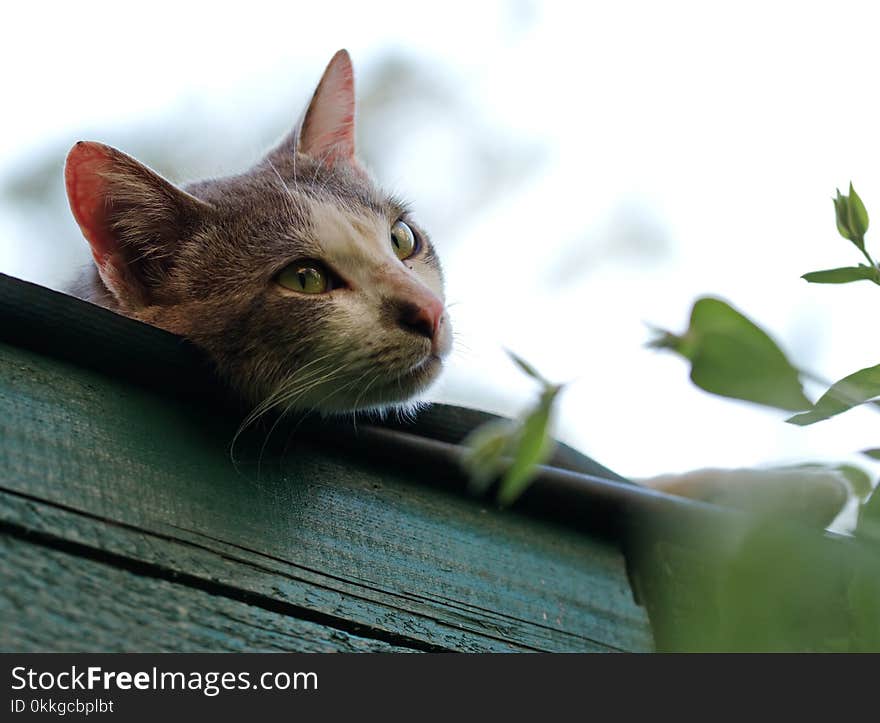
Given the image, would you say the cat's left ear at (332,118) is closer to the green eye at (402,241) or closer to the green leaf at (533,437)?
the green eye at (402,241)

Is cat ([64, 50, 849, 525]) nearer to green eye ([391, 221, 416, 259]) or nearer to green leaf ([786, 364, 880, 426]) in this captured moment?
green eye ([391, 221, 416, 259])

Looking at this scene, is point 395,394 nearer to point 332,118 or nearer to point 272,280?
point 272,280

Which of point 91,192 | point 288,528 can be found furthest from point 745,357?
point 91,192

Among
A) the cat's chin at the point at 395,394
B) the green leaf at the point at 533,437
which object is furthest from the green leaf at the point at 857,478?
the cat's chin at the point at 395,394

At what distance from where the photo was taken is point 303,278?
1507mm

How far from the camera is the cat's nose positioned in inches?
54.1

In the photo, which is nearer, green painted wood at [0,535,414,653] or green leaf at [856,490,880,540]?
green leaf at [856,490,880,540]

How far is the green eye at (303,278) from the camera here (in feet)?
4.91

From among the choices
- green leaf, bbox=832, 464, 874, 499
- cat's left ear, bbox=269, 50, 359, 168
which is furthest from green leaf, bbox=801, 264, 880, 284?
cat's left ear, bbox=269, 50, 359, 168

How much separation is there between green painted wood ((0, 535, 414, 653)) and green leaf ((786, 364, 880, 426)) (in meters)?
0.50

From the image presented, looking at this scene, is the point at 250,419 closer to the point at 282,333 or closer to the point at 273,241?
the point at 282,333

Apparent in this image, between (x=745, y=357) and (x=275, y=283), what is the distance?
47.3 inches

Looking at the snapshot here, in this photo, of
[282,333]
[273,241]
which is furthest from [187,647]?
[273,241]

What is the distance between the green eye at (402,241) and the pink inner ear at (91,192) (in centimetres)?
50
